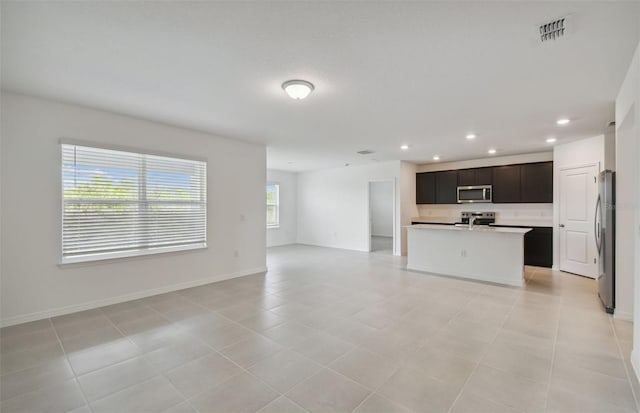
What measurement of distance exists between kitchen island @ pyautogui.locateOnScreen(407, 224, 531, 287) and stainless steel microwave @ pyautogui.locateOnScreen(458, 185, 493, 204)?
186cm

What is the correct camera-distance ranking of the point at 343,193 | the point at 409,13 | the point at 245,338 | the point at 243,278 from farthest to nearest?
the point at 343,193 < the point at 243,278 < the point at 245,338 < the point at 409,13

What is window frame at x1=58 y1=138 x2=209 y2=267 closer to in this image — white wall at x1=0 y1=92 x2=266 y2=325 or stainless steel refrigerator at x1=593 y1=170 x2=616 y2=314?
white wall at x1=0 y1=92 x2=266 y2=325

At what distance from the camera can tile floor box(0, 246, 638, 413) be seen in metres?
1.92

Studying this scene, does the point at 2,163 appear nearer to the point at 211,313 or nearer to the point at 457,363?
the point at 211,313

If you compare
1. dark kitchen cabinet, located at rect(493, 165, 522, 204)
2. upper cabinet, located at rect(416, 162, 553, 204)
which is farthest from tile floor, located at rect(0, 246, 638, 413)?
dark kitchen cabinet, located at rect(493, 165, 522, 204)

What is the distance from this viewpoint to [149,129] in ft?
13.5

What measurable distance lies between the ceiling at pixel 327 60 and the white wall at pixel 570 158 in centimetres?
106

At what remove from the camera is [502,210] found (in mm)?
7023

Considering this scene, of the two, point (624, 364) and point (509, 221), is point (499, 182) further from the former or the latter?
point (624, 364)

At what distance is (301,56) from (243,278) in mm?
3948

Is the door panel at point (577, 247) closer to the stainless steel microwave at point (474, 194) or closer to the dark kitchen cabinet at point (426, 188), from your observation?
the stainless steel microwave at point (474, 194)

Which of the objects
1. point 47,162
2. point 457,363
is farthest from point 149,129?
point 457,363

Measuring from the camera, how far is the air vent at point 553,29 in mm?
1903

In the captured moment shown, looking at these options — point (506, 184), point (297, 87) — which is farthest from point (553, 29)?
point (506, 184)
